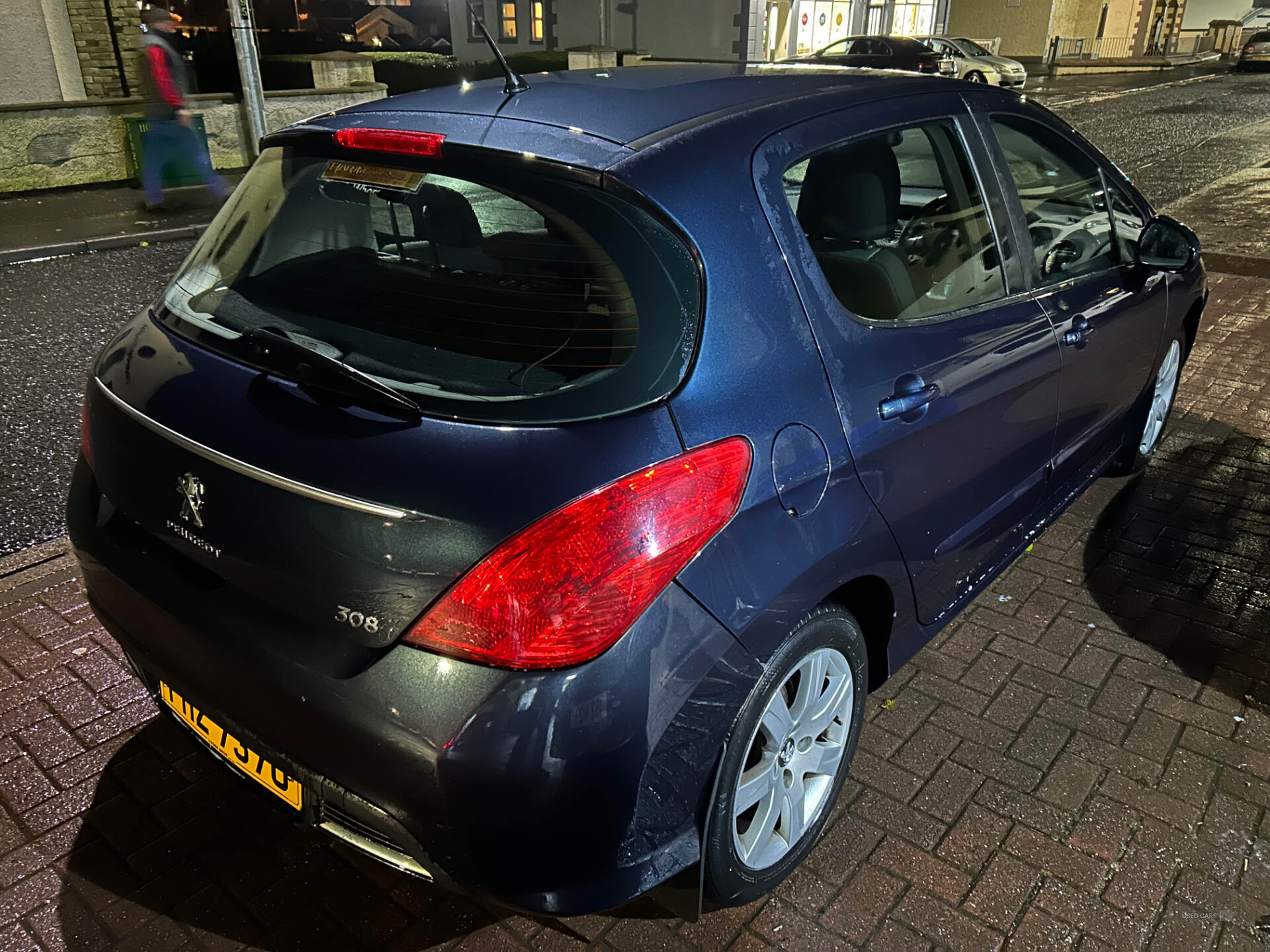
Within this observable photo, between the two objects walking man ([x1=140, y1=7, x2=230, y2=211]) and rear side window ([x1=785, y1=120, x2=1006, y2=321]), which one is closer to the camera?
rear side window ([x1=785, y1=120, x2=1006, y2=321])

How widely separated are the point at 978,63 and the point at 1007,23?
21.3 metres

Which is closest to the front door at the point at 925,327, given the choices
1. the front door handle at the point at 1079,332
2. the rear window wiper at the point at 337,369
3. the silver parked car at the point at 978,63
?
the front door handle at the point at 1079,332

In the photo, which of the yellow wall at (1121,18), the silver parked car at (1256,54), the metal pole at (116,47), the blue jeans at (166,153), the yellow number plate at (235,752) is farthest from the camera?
the yellow wall at (1121,18)

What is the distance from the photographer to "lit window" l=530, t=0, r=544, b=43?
30.7 m

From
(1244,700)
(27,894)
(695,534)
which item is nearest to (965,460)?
(695,534)

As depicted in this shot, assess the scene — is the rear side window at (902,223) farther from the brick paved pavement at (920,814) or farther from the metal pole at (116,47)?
the metal pole at (116,47)

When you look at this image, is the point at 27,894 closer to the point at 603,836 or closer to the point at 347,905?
the point at 347,905

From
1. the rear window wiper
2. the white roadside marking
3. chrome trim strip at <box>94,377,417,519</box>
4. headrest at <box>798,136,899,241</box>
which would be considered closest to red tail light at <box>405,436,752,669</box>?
chrome trim strip at <box>94,377,417,519</box>

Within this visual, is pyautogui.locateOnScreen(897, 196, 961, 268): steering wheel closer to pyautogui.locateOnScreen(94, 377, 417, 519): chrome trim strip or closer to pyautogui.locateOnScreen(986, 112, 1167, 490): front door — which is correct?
pyautogui.locateOnScreen(986, 112, 1167, 490): front door

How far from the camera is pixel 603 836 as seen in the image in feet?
5.87

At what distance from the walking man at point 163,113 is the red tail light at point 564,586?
10.5 metres

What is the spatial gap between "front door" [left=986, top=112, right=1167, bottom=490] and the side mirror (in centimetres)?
6

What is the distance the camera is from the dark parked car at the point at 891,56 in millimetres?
23156

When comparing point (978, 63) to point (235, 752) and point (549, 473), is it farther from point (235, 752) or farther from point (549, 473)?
point (235, 752)
